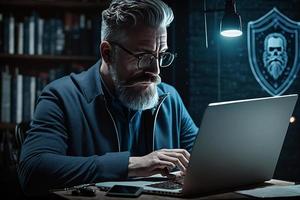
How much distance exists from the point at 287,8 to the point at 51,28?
1.67 m

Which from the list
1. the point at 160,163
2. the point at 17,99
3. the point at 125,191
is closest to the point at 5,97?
the point at 17,99

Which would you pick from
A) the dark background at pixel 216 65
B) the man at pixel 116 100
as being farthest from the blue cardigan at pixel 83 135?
the dark background at pixel 216 65

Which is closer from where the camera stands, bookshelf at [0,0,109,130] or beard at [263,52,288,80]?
bookshelf at [0,0,109,130]

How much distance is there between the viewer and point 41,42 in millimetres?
3170

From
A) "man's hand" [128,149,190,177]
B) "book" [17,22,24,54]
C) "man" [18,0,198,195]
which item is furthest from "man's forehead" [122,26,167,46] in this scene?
"book" [17,22,24,54]

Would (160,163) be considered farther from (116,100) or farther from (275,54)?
(275,54)

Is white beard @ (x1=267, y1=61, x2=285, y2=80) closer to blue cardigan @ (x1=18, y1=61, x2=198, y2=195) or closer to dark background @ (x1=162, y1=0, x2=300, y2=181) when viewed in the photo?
dark background @ (x1=162, y1=0, x2=300, y2=181)

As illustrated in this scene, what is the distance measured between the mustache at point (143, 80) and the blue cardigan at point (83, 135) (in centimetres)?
10

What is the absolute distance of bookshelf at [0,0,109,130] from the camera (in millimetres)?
3125

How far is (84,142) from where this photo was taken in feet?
5.43

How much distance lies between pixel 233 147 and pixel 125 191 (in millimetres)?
284

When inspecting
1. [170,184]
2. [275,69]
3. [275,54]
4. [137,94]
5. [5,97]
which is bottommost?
[170,184]

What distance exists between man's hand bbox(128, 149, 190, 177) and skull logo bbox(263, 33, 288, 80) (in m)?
2.24

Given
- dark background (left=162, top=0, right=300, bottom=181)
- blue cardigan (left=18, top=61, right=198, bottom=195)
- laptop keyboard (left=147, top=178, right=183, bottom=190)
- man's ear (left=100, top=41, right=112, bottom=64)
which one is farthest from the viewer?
dark background (left=162, top=0, right=300, bottom=181)
